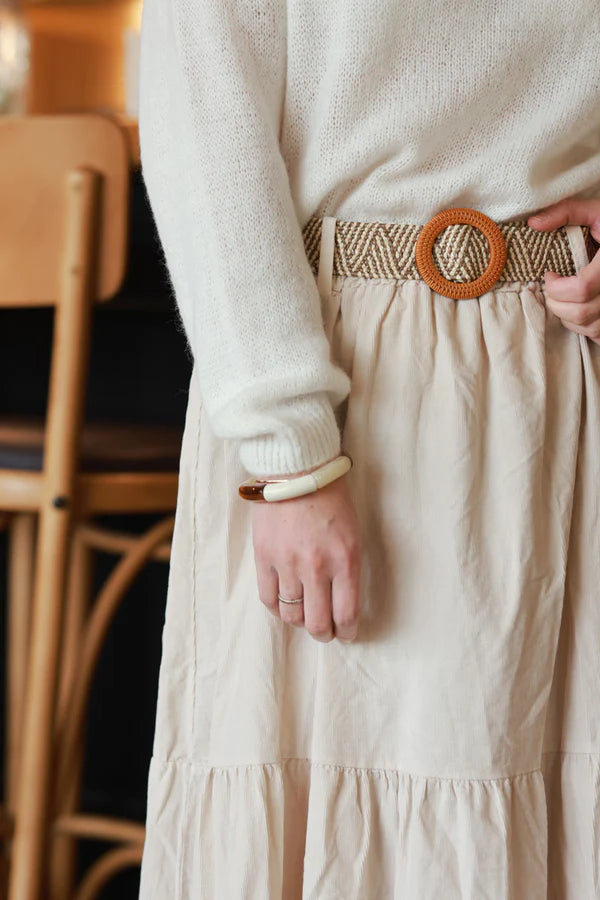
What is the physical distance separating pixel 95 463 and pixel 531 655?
56cm

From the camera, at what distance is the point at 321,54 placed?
622mm

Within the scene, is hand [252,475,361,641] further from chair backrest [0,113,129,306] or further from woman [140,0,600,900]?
chair backrest [0,113,129,306]

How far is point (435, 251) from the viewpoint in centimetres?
65

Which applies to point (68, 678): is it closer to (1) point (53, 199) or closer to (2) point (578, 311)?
(1) point (53, 199)

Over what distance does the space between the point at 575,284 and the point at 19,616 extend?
3.08 ft

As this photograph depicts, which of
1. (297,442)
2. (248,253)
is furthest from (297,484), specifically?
(248,253)

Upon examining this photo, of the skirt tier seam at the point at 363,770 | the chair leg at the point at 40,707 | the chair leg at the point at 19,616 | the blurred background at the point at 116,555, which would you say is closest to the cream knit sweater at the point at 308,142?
the skirt tier seam at the point at 363,770

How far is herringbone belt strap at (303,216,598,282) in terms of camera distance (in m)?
0.64

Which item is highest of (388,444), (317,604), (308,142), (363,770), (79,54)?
(79,54)

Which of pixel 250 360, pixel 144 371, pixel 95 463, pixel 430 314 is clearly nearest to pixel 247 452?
pixel 250 360

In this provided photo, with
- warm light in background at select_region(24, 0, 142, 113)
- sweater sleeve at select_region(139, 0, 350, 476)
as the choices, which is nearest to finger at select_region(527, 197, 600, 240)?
sweater sleeve at select_region(139, 0, 350, 476)

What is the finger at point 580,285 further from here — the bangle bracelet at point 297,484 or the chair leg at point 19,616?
the chair leg at point 19,616

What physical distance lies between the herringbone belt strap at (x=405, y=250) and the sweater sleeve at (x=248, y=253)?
5 cm

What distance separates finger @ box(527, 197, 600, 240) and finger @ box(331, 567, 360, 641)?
0.28m
